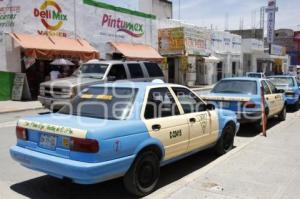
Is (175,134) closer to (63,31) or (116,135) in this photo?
(116,135)

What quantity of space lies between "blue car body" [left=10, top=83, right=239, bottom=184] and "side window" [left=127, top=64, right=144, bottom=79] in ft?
28.9

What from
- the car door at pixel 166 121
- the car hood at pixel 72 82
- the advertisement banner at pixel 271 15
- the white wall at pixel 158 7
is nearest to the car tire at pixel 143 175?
the car door at pixel 166 121

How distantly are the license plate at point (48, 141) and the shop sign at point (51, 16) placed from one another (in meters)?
16.5

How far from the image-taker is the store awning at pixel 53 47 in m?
18.8

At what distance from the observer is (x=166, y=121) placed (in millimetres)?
5746

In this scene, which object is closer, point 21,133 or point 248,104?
point 21,133

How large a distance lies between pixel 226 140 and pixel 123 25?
65.6 ft

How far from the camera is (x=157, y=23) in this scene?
3247 centimetres

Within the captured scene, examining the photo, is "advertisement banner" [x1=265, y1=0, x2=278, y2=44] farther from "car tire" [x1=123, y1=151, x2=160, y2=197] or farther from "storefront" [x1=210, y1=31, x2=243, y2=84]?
"car tire" [x1=123, y1=151, x2=160, y2=197]

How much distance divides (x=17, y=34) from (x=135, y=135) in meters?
16.1

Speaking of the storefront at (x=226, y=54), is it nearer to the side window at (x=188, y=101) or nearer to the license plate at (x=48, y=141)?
the side window at (x=188, y=101)

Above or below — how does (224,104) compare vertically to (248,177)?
above

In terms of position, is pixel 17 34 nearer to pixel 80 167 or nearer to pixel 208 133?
pixel 208 133

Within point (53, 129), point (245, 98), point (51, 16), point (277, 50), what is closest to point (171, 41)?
point (51, 16)
